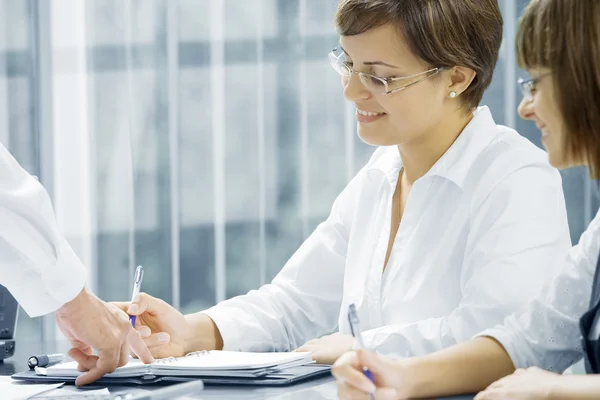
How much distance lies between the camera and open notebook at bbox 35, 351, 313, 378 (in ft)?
4.42

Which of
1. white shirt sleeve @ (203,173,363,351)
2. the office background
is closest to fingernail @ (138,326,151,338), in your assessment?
white shirt sleeve @ (203,173,363,351)

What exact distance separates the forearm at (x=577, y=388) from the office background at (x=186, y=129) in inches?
81.9

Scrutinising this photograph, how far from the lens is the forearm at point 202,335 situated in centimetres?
171

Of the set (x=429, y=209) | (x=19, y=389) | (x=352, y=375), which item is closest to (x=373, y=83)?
(x=429, y=209)

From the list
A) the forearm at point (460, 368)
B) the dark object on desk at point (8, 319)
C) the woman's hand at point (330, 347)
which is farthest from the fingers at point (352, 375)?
the dark object on desk at point (8, 319)

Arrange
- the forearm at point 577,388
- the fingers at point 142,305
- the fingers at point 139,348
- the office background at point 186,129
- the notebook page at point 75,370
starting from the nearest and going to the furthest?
the forearm at point 577,388
the notebook page at point 75,370
the fingers at point 139,348
the fingers at point 142,305
the office background at point 186,129

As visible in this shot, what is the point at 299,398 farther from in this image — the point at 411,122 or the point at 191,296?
the point at 191,296

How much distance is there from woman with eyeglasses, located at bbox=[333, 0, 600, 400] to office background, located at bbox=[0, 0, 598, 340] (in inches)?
71.4

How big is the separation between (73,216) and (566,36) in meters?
2.39

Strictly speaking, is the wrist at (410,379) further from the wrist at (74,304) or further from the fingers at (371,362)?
the wrist at (74,304)

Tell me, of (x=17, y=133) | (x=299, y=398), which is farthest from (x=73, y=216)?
(x=299, y=398)

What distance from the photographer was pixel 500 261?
4.77ft

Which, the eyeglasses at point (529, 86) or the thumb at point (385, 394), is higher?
the eyeglasses at point (529, 86)

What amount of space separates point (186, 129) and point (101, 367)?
1834 millimetres
